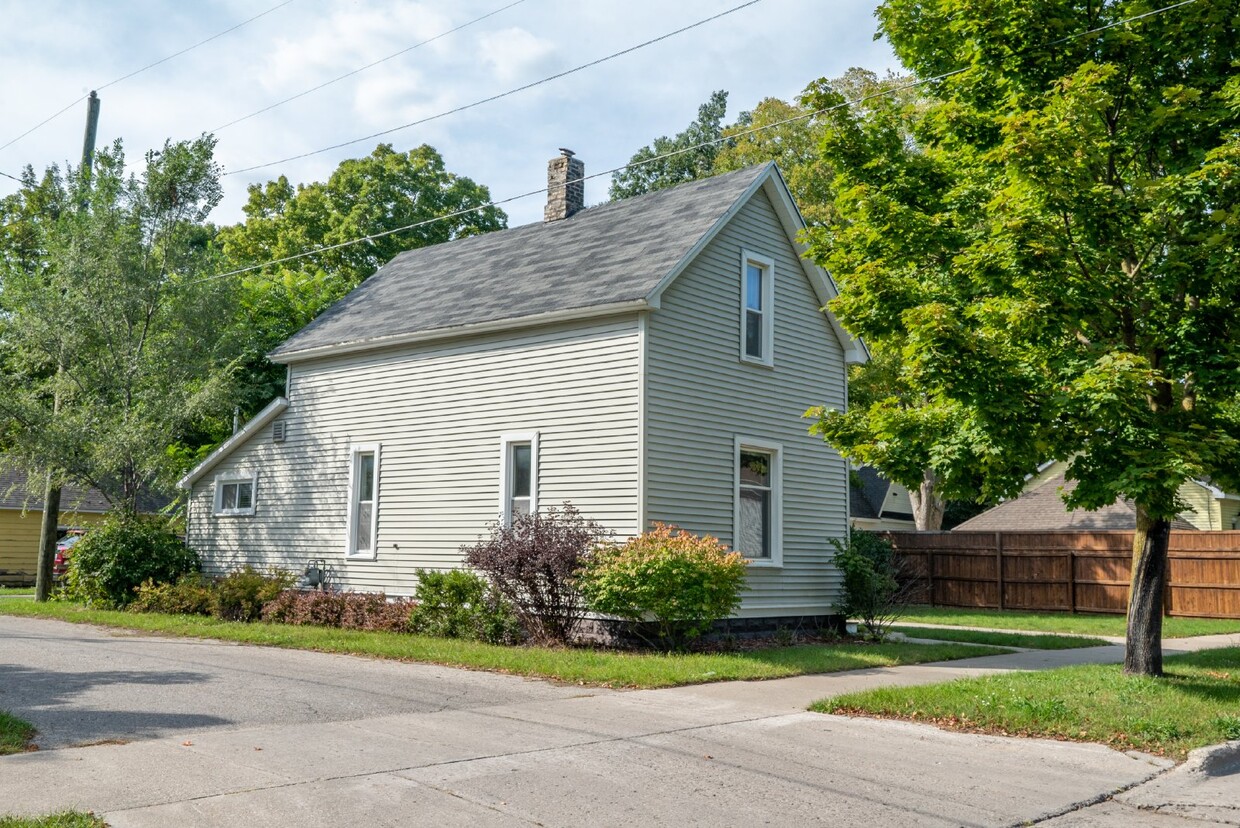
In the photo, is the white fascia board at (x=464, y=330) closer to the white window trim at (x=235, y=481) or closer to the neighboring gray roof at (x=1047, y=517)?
the white window trim at (x=235, y=481)

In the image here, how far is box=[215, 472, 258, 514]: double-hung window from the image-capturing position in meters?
21.6

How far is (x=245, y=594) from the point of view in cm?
1866

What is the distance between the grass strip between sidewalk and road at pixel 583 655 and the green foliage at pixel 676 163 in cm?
3397

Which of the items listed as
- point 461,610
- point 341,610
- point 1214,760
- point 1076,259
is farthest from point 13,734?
point 1076,259

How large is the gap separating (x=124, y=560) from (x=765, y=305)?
44.9ft

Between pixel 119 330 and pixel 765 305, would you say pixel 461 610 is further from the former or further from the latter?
A: pixel 119 330

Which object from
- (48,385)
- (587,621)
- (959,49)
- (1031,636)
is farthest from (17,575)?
(959,49)

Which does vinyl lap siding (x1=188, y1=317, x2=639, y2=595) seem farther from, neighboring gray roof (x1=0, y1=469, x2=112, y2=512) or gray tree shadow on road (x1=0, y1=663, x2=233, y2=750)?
neighboring gray roof (x1=0, y1=469, x2=112, y2=512)

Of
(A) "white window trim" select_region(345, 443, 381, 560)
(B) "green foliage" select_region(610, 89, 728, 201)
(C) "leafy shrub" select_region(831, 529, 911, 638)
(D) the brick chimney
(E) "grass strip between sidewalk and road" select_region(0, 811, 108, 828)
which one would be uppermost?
(B) "green foliage" select_region(610, 89, 728, 201)

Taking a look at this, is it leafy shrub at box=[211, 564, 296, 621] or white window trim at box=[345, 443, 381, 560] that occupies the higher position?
white window trim at box=[345, 443, 381, 560]

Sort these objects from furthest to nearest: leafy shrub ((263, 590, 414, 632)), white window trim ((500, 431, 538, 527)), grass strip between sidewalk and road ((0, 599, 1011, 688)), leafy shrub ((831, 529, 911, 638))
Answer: leafy shrub ((831, 529, 911, 638))
leafy shrub ((263, 590, 414, 632))
white window trim ((500, 431, 538, 527))
grass strip between sidewalk and road ((0, 599, 1011, 688))

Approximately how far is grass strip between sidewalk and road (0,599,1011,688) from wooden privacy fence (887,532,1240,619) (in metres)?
10.1

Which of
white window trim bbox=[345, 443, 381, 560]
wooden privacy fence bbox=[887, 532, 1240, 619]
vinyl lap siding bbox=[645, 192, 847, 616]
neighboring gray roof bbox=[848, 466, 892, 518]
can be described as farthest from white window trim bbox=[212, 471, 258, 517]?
neighboring gray roof bbox=[848, 466, 892, 518]

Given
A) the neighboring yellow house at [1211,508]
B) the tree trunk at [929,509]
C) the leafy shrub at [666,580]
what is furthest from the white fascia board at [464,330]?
the tree trunk at [929,509]
